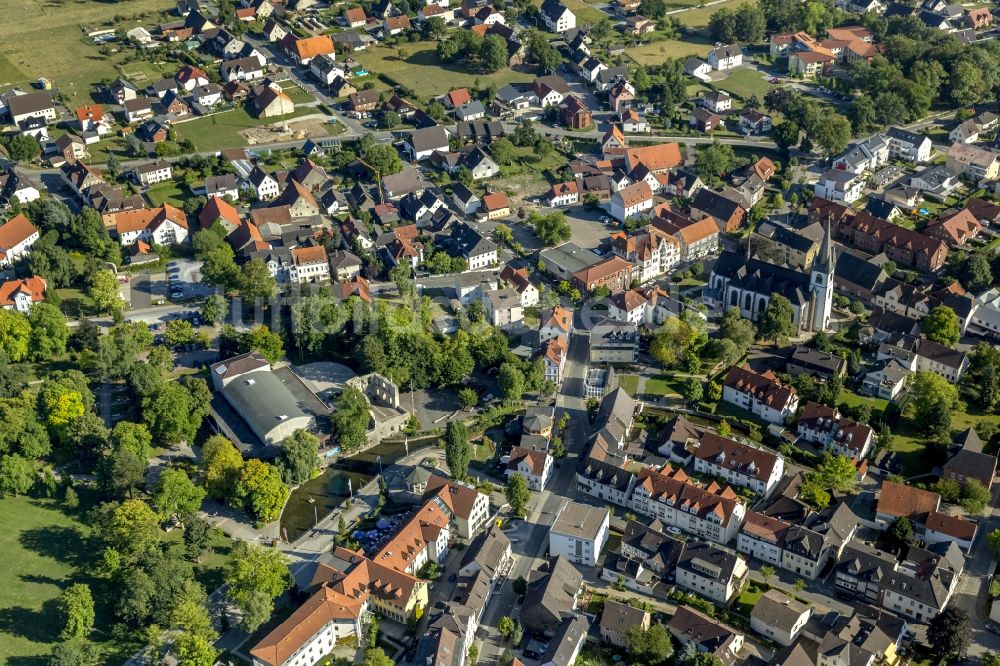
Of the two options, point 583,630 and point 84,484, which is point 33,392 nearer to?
→ point 84,484

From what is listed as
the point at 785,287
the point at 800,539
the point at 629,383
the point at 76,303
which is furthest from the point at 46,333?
the point at 785,287

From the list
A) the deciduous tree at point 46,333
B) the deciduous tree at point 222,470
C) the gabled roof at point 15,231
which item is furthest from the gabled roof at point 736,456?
the gabled roof at point 15,231

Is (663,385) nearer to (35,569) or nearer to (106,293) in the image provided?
(35,569)

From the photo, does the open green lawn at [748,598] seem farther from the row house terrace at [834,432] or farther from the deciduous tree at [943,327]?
the deciduous tree at [943,327]

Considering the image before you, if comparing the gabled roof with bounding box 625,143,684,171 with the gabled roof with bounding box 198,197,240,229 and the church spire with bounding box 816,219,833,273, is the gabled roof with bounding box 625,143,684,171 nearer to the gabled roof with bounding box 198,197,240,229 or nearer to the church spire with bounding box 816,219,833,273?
the church spire with bounding box 816,219,833,273

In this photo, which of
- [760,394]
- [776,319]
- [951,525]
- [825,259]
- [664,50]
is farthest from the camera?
[664,50]
